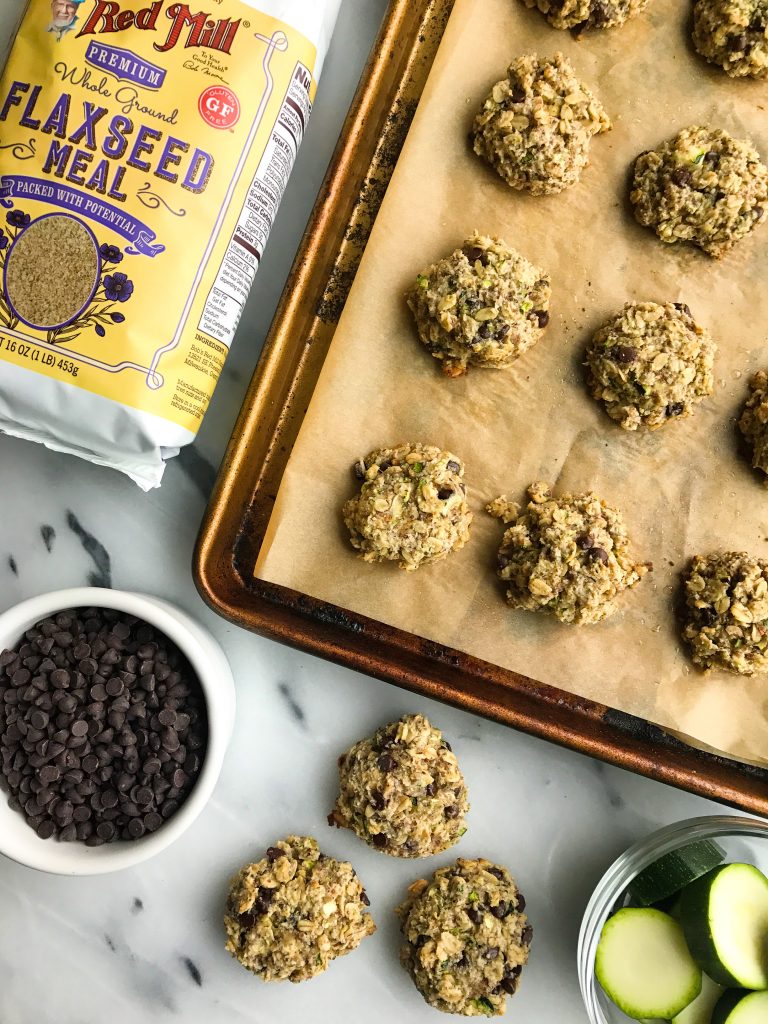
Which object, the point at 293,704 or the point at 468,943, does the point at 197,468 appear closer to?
the point at 293,704

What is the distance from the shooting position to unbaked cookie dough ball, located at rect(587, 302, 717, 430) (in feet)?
5.16

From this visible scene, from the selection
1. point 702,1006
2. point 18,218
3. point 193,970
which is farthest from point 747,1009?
point 18,218

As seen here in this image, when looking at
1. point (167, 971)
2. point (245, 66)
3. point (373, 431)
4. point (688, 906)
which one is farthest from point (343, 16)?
point (167, 971)

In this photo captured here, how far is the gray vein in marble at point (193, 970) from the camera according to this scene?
184cm

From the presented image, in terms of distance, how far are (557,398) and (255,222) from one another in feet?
2.41

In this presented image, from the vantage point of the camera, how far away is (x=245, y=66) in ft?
5.24

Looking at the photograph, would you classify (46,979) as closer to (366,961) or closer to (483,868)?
(366,961)

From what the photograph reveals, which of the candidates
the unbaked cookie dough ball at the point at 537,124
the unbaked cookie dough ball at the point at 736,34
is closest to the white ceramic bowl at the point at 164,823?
the unbaked cookie dough ball at the point at 537,124

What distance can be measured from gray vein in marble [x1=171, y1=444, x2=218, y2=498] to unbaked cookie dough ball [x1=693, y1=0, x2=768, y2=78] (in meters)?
1.38

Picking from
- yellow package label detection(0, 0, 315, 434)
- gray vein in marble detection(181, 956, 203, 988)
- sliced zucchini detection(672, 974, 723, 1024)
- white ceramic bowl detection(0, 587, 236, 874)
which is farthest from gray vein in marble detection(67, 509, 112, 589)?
sliced zucchini detection(672, 974, 723, 1024)

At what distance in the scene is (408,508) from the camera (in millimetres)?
1564

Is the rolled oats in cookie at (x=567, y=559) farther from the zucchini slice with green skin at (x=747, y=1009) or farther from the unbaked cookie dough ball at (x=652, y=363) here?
the zucchini slice with green skin at (x=747, y=1009)

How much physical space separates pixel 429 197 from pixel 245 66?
455mm

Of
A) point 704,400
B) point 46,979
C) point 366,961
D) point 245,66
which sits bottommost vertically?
point 46,979
